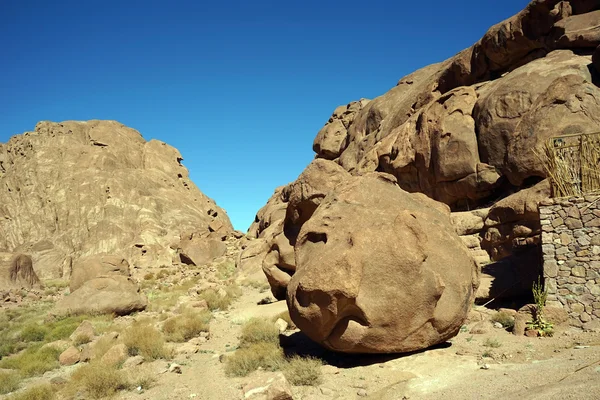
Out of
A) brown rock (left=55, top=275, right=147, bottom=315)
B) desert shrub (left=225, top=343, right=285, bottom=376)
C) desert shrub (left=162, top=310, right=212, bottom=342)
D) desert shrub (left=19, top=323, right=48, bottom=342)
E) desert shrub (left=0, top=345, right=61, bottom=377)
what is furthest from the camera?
brown rock (left=55, top=275, right=147, bottom=315)

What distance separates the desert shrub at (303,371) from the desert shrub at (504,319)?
3.81m

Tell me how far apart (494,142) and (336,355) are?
38.8 ft

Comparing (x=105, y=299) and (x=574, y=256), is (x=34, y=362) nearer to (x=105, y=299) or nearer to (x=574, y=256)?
(x=105, y=299)

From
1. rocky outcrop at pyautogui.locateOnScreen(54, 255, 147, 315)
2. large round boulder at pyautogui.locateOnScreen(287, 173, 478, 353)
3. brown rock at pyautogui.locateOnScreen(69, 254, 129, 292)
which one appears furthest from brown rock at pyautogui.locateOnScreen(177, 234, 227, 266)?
large round boulder at pyautogui.locateOnScreen(287, 173, 478, 353)

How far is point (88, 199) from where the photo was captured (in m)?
45.3

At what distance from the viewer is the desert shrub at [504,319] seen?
313 inches

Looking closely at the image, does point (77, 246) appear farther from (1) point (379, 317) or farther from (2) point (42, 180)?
(1) point (379, 317)

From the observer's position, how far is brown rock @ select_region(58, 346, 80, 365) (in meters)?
8.84

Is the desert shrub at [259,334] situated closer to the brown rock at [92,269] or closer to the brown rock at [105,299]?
the brown rock at [105,299]

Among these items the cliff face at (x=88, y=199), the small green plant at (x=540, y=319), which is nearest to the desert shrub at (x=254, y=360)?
the small green plant at (x=540, y=319)

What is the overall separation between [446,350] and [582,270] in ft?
10.6

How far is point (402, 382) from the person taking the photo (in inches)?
225

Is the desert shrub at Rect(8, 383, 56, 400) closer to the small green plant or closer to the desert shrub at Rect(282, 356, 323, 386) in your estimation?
the desert shrub at Rect(282, 356, 323, 386)

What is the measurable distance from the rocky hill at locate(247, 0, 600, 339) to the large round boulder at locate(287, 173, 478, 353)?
14 centimetres
